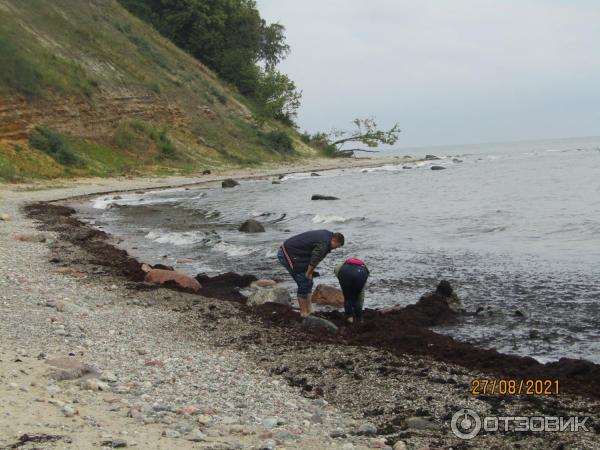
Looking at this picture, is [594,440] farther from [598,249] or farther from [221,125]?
[221,125]

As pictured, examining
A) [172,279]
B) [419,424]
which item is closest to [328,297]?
[172,279]

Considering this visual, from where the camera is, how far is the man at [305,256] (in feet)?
33.5

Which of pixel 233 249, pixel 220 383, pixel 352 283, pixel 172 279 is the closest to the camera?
pixel 220 383

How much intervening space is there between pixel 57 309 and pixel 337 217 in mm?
17129

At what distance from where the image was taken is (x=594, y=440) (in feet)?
18.2

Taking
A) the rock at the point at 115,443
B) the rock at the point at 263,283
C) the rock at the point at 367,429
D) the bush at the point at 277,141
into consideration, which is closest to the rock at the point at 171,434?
the rock at the point at 115,443

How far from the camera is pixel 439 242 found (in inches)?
757

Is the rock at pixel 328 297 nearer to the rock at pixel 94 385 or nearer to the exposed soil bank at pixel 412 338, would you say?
the exposed soil bank at pixel 412 338

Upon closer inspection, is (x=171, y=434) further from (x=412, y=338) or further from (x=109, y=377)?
(x=412, y=338)

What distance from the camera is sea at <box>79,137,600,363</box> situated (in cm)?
1056

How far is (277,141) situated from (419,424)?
209 ft

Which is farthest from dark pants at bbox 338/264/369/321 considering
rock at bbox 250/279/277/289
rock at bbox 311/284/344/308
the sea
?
rock at bbox 250/279/277/289

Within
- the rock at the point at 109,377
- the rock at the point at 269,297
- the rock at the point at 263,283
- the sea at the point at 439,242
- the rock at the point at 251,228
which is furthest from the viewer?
the rock at the point at 251,228

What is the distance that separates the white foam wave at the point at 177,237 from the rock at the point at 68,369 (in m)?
13.2
